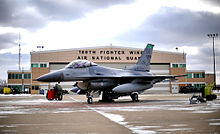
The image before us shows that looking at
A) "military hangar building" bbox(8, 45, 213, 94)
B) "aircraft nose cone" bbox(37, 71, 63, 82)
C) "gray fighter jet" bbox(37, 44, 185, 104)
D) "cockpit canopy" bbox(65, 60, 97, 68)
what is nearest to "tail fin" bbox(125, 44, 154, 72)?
"gray fighter jet" bbox(37, 44, 185, 104)

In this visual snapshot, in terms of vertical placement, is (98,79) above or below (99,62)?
below

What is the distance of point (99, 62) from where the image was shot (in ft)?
185

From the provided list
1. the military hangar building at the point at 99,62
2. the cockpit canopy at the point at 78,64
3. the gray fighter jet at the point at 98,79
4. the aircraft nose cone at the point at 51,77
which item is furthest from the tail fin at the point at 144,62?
the military hangar building at the point at 99,62

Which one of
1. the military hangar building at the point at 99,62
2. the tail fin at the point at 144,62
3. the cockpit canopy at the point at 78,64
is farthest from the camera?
the military hangar building at the point at 99,62

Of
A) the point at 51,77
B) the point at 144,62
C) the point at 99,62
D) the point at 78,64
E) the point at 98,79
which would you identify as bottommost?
the point at 98,79

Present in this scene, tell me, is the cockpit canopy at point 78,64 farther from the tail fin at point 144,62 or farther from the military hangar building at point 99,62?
the military hangar building at point 99,62

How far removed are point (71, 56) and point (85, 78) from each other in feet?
119

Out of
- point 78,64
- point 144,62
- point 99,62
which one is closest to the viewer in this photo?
point 78,64

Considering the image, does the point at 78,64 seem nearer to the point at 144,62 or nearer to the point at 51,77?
the point at 51,77

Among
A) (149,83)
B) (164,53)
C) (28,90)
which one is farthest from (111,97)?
(28,90)

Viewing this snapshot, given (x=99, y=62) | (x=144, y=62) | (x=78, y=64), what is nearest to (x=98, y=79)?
(x=78, y=64)

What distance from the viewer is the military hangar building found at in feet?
179

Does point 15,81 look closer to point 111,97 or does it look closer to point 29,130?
point 111,97

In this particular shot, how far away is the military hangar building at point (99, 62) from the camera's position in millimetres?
54594
